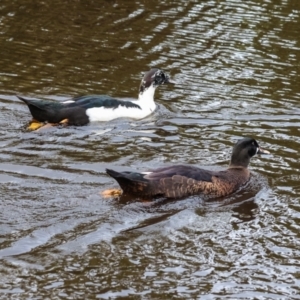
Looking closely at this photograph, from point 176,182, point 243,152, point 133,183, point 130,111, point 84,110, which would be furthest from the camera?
point 130,111

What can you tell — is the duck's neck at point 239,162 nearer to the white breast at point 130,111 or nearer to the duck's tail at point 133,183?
the duck's tail at point 133,183

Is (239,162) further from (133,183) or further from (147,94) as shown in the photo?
(147,94)

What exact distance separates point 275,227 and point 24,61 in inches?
312

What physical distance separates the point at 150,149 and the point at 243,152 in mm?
1538

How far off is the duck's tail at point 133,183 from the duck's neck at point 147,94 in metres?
4.22

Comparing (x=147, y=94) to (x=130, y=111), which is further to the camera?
(x=147, y=94)

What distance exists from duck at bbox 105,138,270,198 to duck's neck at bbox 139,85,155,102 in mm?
3446

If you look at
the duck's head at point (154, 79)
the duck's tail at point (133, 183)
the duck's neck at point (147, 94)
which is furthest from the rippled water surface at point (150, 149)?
the duck's head at point (154, 79)

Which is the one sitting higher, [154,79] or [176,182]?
[176,182]

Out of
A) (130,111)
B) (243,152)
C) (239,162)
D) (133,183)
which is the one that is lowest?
(130,111)

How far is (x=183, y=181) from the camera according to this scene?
9.98 meters

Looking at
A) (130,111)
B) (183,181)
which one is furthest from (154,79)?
(183,181)

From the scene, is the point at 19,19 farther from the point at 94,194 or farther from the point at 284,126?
the point at 94,194

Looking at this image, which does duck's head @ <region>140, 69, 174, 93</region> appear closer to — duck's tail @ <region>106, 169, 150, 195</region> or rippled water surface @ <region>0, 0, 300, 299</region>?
Answer: rippled water surface @ <region>0, 0, 300, 299</region>
